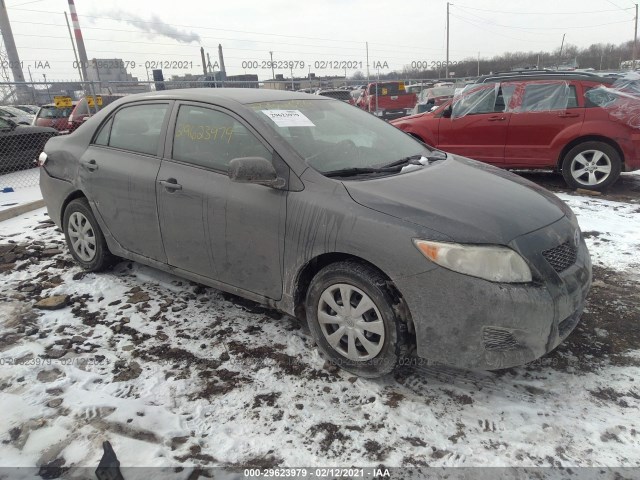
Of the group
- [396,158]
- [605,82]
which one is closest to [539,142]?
[605,82]

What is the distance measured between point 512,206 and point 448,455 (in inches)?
56.2

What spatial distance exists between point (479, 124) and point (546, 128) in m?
0.99

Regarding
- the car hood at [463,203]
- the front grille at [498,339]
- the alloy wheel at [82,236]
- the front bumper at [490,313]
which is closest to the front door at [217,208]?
the car hood at [463,203]

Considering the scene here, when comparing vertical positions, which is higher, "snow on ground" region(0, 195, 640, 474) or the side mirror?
the side mirror

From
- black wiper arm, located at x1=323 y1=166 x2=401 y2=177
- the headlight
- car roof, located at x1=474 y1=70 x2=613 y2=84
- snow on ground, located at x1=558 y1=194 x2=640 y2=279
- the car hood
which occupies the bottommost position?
snow on ground, located at x1=558 y1=194 x2=640 y2=279

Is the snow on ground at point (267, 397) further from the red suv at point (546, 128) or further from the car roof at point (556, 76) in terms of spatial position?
the car roof at point (556, 76)

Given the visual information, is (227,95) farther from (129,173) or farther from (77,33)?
(77,33)

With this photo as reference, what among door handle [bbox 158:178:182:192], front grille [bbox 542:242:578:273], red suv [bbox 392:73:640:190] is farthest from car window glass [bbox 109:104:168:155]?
red suv [bbox 392:73:640:190]

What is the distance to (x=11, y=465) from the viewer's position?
2064 millimetres

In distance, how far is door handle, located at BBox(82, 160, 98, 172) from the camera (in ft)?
12.2

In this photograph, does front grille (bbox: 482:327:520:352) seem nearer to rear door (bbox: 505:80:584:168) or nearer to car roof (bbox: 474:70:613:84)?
rear door (bbox: 505:80:584:168)

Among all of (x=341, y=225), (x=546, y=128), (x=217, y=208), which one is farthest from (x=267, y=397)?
(x=546, y=128)

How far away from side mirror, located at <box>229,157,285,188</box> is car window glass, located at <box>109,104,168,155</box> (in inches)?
42.7

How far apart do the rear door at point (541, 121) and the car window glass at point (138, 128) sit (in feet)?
18.0
